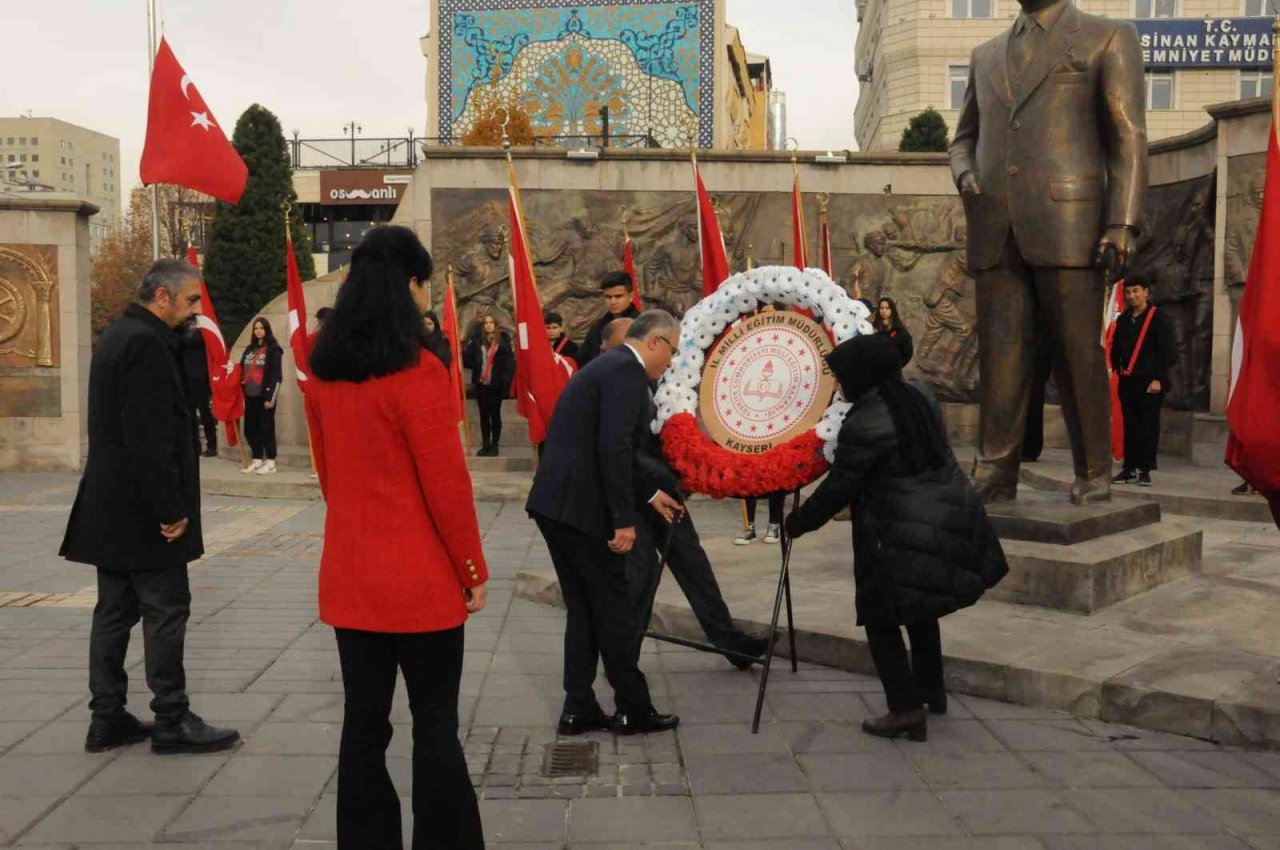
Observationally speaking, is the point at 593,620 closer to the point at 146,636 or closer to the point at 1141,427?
the point at 146,636

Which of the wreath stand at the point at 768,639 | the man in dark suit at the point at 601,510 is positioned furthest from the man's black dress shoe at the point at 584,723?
the wreath stand at the point at 768,639

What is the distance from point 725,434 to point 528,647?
1.84 meters

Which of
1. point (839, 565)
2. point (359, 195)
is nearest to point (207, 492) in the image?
point (839, 565)

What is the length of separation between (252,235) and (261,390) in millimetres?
21352

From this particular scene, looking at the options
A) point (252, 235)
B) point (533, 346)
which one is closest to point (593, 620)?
point (533, 346)

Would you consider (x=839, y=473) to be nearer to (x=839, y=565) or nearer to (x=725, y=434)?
(x=725, y=434)

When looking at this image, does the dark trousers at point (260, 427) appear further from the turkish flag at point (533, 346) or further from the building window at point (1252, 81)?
the building window at point (1252, 81)

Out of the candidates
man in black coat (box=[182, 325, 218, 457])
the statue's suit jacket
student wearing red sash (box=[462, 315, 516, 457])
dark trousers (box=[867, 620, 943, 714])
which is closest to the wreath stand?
dark trousers (box=[867, 620, 943, 714])

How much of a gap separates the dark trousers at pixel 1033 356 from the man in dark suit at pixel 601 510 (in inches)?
110

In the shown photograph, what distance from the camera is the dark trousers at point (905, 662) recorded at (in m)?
4.99

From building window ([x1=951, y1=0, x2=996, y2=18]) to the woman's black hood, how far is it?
147ft

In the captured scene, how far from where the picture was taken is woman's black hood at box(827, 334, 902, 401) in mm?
4941

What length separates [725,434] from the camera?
562cm

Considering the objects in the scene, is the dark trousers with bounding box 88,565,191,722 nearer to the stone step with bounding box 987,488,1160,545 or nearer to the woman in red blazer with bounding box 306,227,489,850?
the woman in red blazer with bounding box 306,227,489,850
